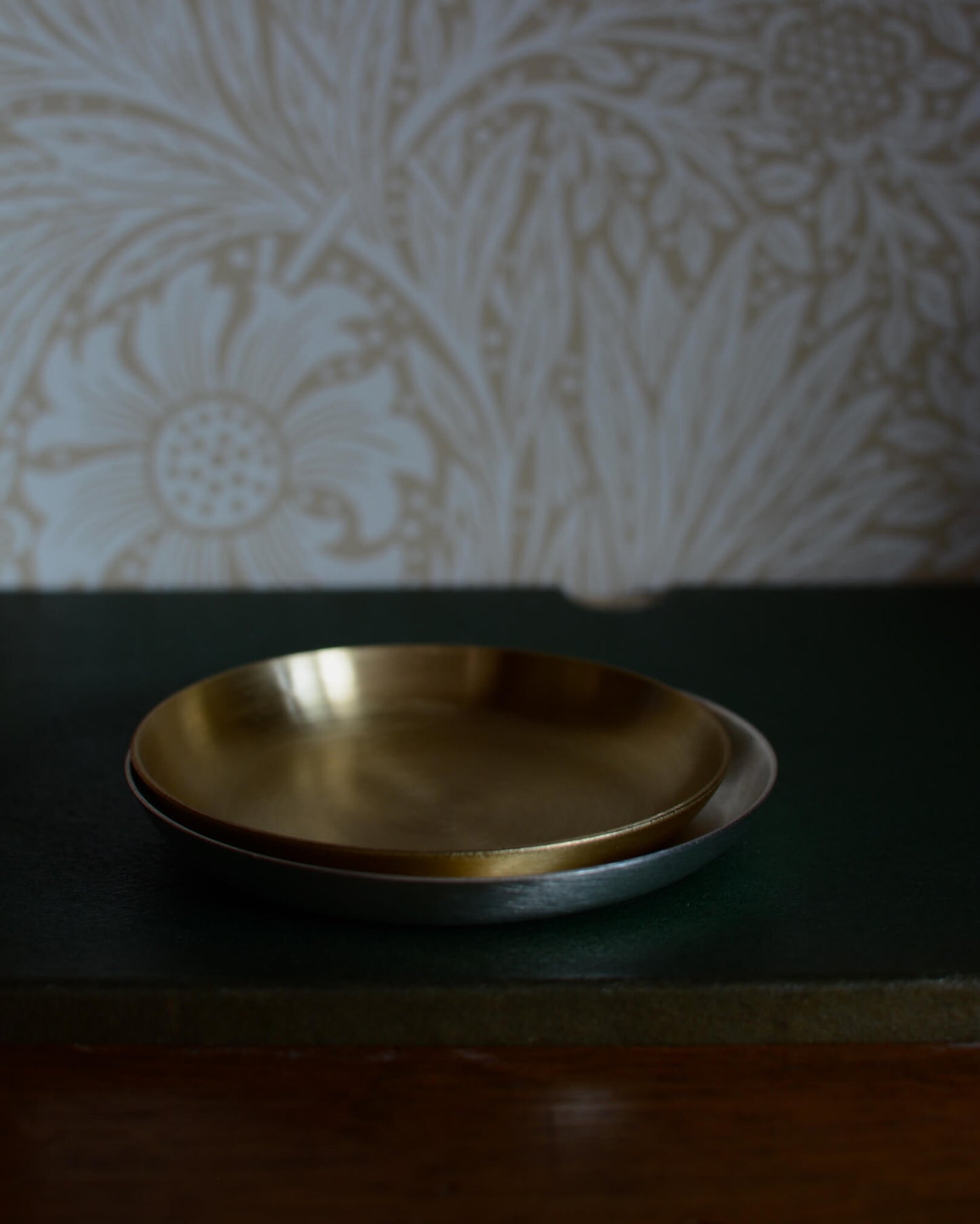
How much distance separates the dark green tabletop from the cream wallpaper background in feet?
1.02

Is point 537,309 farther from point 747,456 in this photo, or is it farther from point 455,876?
point 455,876

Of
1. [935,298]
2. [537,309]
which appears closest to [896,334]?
[935,298]

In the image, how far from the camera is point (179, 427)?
3.26 ft

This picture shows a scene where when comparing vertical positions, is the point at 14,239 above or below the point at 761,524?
above

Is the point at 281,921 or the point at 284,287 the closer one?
the point at 281,921

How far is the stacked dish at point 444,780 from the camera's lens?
16.6 inches

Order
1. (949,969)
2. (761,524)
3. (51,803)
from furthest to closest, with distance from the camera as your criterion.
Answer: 1. (761,524)
2. (51,803)
3. (949,969)

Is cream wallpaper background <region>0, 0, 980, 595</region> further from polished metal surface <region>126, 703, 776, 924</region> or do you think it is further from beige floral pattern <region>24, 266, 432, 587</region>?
polished metal surface <region>126, 703, 776, 924</region>

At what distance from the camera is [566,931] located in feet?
1.45

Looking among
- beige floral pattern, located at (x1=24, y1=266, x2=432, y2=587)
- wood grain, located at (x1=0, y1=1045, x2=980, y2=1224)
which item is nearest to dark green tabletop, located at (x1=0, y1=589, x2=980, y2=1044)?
wood grain, located at (x1=0, y1=1045, x2=980, y2=1224)

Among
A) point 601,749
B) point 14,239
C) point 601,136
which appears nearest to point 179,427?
point 14,239

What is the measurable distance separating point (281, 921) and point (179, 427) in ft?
2.13

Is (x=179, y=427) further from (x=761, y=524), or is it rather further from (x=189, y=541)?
(x=761, y=524)

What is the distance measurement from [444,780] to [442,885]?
0.54ft
